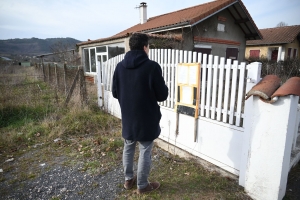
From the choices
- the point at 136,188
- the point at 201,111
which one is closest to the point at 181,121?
the point at 201,111

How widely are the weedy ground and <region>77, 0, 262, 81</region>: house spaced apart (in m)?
3.85


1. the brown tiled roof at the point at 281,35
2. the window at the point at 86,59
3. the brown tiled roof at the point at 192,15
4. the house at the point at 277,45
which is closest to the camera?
the brown tiled roof at the point at 192,15

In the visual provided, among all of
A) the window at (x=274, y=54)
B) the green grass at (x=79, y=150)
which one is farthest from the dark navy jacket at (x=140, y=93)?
the window at (x=274, y=54)

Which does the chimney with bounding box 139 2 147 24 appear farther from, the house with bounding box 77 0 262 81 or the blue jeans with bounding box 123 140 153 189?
the blue jeans with bounding box 123 140 153 189

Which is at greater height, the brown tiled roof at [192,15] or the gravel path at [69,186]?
the brown tiled roof at [192,15]

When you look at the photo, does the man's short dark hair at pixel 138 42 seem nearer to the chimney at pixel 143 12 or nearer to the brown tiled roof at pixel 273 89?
the brown tiled roof at pixel 273 89

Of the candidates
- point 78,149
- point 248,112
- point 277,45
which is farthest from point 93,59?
point 277,45

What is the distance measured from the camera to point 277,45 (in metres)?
19.2

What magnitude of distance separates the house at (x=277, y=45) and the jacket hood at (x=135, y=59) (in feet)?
68.2

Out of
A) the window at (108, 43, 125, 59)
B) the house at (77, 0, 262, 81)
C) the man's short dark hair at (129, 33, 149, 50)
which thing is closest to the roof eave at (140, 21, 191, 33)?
the house at (77, 0, 262, 81)

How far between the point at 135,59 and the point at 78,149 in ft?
8.63

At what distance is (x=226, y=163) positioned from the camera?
2691 mm

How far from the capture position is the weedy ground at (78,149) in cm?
248

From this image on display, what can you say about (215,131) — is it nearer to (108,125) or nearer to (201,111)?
(201,111)
